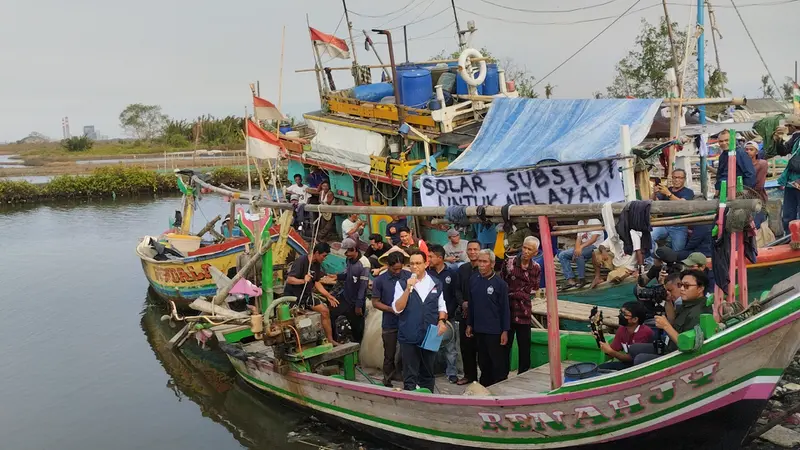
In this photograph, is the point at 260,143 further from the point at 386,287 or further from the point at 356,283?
the point at 386,287

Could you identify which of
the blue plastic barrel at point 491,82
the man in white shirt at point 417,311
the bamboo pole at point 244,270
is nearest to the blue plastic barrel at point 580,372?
the man in white shirt at point 417,311

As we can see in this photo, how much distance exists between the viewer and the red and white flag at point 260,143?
1036 centimetres

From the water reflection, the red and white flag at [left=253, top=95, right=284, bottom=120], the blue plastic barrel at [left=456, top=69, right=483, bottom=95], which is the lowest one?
the water reflection

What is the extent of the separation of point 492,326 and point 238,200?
5205 millimetres

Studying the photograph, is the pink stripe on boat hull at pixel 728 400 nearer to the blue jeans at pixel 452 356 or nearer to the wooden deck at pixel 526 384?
the wooden deck at pixel 526 384

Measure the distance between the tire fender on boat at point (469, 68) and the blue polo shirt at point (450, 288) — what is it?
595 cm

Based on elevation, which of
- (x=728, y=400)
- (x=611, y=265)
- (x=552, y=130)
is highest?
(x=552, y=130)

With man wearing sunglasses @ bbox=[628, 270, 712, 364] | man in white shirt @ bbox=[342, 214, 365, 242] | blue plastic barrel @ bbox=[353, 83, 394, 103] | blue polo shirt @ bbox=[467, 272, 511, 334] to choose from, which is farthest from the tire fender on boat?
man wearing sunglasses @ bbox=[628, 270, 712, 364]

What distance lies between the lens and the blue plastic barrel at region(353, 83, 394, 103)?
1551 centimetres

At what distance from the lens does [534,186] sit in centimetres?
785

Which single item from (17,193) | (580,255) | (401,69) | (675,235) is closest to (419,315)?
(580,255)

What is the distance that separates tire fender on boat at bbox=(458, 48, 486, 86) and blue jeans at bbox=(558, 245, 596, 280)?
4067mm

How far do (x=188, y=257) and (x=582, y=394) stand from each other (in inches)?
425

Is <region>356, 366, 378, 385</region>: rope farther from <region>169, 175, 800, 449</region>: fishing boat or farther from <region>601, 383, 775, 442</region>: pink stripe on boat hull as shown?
<region>601, 383, 775, 442</region>: pink stripe on boat hull
